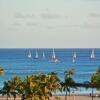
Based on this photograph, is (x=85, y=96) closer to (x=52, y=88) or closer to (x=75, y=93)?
(x=75, y=93)

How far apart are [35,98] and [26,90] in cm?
273

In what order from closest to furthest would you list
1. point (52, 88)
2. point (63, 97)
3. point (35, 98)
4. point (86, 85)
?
point (35, 98), point (52, 88), point (86, 85), point (63, 97)

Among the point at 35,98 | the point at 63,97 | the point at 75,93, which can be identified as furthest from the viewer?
the point at 75,93

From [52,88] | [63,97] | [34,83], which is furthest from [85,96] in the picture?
[34,83]

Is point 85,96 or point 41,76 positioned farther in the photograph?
point 85,96

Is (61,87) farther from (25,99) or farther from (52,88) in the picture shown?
(25,99)

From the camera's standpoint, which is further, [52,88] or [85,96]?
[85,96]

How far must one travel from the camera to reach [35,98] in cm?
10369

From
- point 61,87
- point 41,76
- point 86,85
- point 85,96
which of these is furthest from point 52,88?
point 85,96

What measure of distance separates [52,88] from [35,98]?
968 cm

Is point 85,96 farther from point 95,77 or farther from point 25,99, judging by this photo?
point 25,99

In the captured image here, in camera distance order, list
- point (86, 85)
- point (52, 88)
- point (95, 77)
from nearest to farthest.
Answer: point (52, 88) < point (95, 77) < point (86, 85)

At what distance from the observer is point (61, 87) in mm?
125562

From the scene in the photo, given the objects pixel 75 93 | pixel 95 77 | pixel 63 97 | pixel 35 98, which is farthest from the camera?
pixel 75 93
